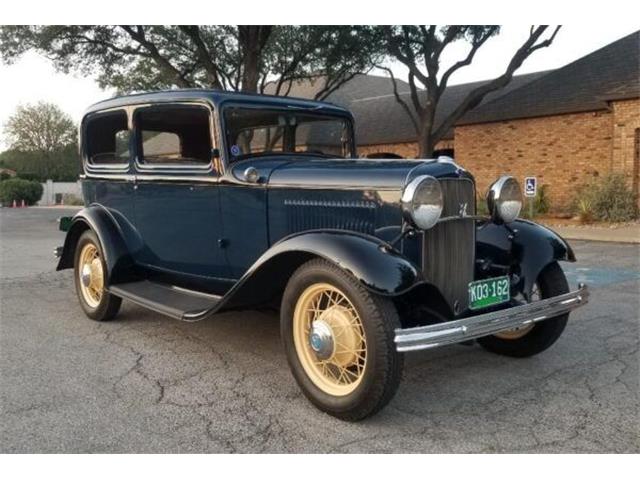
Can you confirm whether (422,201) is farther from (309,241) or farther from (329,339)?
(329,339)

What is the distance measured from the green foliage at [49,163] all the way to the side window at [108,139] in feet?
152

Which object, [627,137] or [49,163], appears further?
[49,163]

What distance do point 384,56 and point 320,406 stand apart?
663 inches

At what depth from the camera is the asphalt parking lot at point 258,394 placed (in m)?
2.70

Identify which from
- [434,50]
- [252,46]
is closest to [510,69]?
[434,50]

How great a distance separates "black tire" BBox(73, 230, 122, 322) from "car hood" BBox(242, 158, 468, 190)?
191 centimetres

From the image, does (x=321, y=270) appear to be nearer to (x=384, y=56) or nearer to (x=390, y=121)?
(x=384, y=56)

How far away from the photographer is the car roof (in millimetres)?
4149

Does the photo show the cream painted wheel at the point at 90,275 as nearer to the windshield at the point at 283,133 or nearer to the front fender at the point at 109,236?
the front fender at the point at 109,236

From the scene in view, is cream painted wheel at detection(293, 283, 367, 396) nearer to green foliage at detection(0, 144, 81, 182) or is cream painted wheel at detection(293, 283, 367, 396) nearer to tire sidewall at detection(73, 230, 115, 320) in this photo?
tire sidewall at detection(73, 230, 115, 320)

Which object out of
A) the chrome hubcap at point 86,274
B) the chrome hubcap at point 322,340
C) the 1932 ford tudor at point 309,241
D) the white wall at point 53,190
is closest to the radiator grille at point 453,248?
the 1932 ford tudor at point 309,241

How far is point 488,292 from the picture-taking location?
3361 millimetres

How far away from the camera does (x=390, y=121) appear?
76.3ft

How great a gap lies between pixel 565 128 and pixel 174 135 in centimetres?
1392
